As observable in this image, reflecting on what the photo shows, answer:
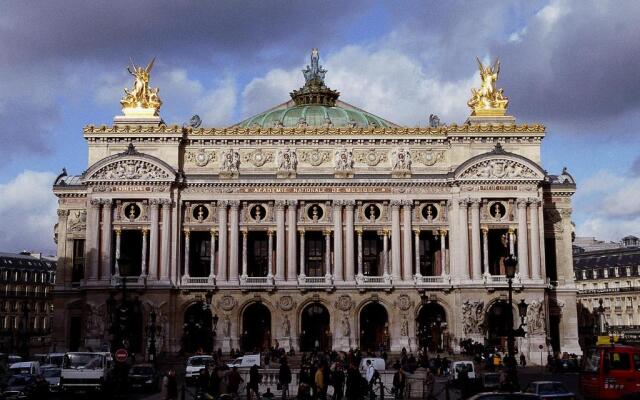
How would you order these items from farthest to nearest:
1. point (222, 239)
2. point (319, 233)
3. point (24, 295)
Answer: point (24, 295), point (319, 233), point (222, 239)

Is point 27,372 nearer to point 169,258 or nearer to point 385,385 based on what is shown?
point 385,385

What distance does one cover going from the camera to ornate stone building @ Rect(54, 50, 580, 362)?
272 ft

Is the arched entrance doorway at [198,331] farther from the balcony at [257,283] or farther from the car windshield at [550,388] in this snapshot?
the car windshield at [550,388]

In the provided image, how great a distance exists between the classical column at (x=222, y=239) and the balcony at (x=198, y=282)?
0.93m

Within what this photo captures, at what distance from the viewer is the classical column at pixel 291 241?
84.0 m

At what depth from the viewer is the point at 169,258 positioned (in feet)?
275

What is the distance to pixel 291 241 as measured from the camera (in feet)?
277

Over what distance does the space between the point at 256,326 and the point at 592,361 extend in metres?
45.4

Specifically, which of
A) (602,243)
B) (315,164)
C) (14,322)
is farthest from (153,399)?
(602,243)

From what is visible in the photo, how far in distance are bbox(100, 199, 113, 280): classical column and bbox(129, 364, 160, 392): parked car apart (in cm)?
2674

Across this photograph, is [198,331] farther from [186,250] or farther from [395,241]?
[395,241]

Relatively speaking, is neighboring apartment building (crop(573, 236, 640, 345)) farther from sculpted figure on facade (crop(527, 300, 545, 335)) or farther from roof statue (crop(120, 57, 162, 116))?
roof statue (crop(120, 57, 162, 116))

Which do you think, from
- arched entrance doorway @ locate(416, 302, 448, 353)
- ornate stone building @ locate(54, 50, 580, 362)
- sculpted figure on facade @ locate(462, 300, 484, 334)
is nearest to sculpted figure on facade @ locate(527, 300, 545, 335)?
ornate stone building @ locate(54, 50, 580, 362)

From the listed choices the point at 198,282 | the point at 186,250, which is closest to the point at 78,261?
the point at 186,250
